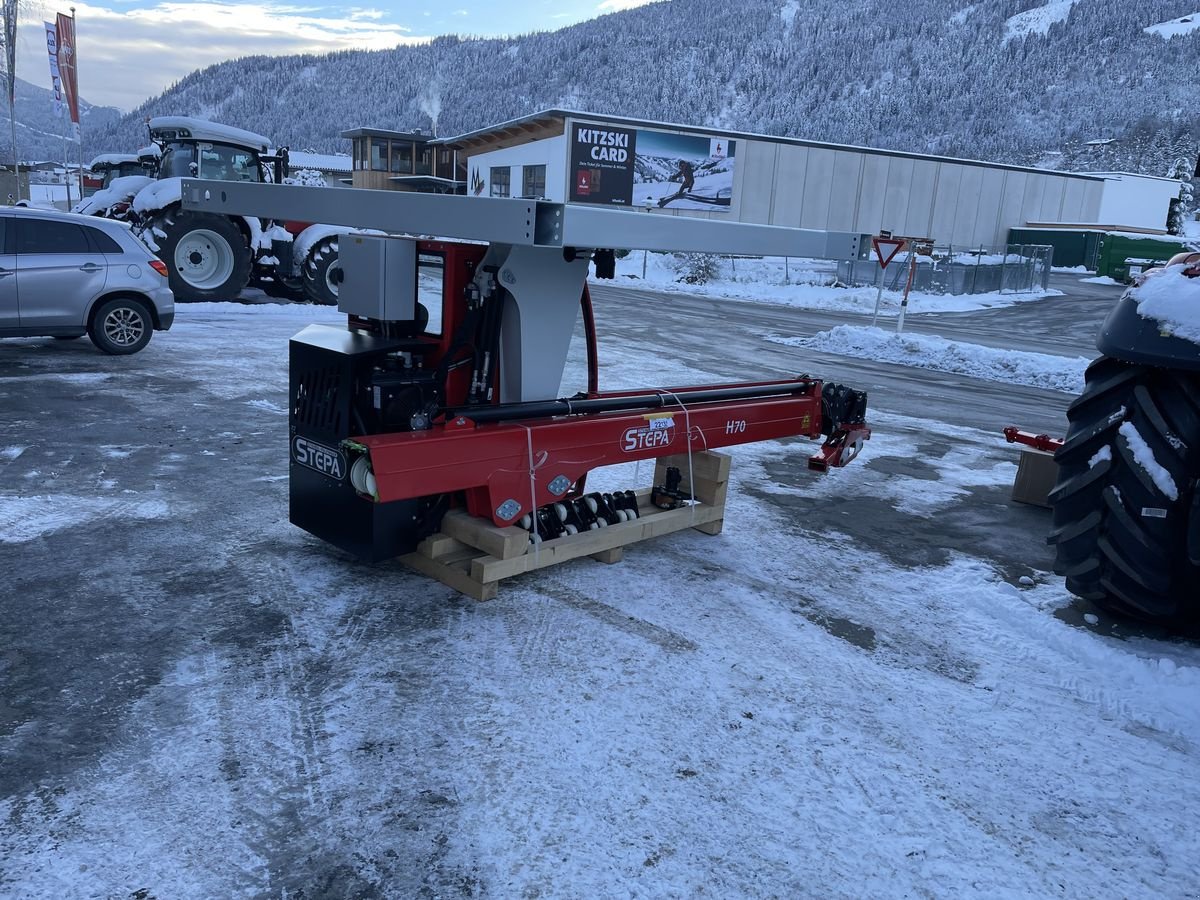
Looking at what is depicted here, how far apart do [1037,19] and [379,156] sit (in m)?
158

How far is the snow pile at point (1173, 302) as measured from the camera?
13.3ft

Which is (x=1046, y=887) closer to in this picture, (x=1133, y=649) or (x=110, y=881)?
(x=1133, y=649)

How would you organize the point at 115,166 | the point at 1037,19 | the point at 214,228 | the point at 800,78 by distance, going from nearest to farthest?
the point at 214,228, the point at 115,166, the point at 800,78, the point at 1037,19

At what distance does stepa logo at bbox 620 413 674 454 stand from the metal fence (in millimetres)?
23884

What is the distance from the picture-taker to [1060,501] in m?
4.47

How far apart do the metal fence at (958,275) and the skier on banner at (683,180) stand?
1265 cm

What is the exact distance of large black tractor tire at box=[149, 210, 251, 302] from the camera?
14000 mm

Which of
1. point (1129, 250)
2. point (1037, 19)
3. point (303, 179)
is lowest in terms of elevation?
point (303, 179)

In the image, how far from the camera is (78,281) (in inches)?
375

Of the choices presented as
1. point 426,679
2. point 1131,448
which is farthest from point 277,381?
point 1131,448

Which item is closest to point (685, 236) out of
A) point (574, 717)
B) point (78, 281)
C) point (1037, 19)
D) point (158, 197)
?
point (574, 717)

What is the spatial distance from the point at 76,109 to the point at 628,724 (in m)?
34.2

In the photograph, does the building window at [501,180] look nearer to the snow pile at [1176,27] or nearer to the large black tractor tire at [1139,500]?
the large black tractor tire at [1139,500]

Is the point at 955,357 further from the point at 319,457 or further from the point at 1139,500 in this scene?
the point at 319,457
